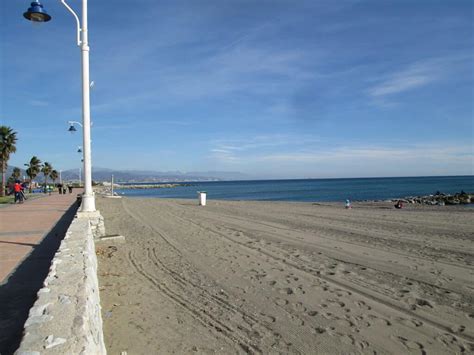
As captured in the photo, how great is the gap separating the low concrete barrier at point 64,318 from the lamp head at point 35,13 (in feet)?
18.6

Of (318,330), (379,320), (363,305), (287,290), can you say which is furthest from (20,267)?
(379,320)

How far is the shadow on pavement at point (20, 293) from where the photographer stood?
338 centimetres

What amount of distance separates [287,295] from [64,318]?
3248 millimetres

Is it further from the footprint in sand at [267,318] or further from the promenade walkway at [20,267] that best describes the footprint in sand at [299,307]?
the promenade walkway at [20,267]

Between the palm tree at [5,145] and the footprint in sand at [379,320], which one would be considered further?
the palm tree at [5,145]

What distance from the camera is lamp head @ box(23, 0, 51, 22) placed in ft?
23.7

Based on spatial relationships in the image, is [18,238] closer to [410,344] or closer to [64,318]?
[64,318]

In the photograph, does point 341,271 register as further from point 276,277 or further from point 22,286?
point 22,286

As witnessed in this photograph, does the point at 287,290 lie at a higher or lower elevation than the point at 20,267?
lower

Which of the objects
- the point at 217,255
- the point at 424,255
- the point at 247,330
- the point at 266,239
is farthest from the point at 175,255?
the point at 424,255

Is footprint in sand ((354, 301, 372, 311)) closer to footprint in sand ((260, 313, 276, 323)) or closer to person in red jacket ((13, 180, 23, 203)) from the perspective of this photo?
footprint in sand ((260, 313, 276, 323))

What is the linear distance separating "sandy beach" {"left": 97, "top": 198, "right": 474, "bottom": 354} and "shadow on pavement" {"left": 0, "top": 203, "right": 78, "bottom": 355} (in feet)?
2.89

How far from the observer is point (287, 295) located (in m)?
5.07

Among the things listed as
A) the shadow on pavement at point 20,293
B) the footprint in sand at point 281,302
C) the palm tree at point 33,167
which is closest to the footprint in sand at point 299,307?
the footprint in sand at point 281,302
